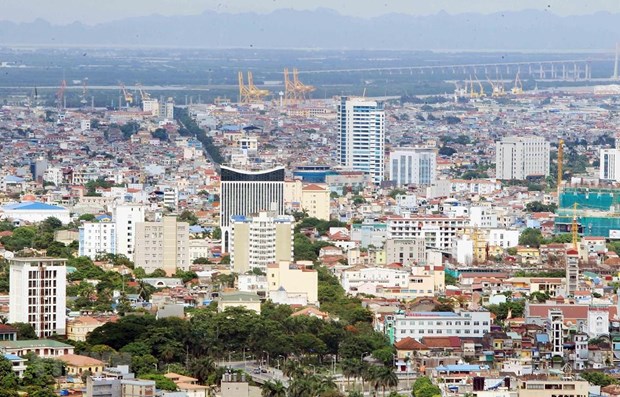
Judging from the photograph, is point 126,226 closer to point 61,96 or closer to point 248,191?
point 248,191

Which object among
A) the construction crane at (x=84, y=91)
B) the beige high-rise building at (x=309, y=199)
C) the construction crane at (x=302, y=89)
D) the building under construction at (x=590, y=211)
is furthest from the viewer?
the construction crane at (x=302, y=89)

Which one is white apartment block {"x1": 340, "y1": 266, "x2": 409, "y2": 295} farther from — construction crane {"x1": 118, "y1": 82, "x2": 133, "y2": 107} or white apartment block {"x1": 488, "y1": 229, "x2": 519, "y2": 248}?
construction crane {"x1": 118, "y1": 82, "x2": 133, "y2": 107}

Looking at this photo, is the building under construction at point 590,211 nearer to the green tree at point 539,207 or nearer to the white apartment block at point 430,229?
the green tree at point 539,207

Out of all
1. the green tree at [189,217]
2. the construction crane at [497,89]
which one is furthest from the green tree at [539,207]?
the construction crane at [497,89]

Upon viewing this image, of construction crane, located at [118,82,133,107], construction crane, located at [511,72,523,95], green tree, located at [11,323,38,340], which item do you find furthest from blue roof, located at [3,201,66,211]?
construction crane, located at [511,72,523,95]

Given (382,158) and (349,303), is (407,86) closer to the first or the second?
(382,158)

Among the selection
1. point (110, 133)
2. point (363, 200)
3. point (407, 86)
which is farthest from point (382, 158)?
point (407, 86)
